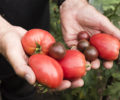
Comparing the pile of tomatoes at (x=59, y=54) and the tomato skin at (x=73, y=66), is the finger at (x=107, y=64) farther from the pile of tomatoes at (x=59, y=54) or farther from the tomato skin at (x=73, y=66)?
the tomato skin at (x=73, y=66)

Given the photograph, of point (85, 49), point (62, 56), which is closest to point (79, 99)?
point (85, 49)

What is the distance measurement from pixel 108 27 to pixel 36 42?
739mm

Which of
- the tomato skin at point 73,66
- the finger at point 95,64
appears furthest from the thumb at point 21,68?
the finger at point 95,64

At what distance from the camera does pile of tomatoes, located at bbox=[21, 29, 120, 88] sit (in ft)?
5.74

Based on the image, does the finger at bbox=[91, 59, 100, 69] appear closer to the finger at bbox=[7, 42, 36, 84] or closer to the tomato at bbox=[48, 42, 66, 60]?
the tomato at bbox=[48, 42, 66, 60]

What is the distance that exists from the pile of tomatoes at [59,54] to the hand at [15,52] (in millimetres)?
68

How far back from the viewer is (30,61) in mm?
1800

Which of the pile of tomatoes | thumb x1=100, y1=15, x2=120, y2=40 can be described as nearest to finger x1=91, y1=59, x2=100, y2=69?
the pile of tomatoes

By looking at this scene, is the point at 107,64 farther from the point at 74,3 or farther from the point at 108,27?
the point at 74,3

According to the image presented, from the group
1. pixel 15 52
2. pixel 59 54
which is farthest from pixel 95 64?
pixel 15 52

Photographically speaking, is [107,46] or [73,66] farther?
[107,46]

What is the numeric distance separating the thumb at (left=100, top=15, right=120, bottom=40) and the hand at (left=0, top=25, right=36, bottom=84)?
2.48 ft

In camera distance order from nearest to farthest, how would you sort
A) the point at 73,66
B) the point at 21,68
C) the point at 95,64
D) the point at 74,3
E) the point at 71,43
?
the point at 21,68 < the point at 73,66 < the point at 95,64 < the point at 71,43 < the point at 74,3

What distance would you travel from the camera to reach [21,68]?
166cm
